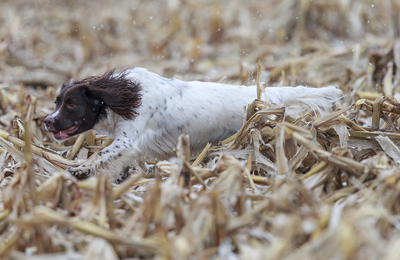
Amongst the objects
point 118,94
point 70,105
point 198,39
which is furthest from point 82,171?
point 198,39

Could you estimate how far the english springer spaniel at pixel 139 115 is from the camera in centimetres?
334

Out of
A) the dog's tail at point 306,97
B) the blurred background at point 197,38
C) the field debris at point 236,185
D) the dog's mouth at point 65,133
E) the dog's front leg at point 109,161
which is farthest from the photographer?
the blurred background at point 197,38

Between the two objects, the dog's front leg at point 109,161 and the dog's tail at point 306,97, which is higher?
the dog's tail at point 306,97

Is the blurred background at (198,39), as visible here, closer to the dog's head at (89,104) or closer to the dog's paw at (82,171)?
the dog's head at (89,104)

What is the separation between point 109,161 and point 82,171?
0.59 ft

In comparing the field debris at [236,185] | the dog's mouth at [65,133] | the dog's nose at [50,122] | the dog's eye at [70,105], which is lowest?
the field debris at [236,185]

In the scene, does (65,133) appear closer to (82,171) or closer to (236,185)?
(82,171)

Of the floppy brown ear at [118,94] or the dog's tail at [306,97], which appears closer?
the floppy brown ear at [118,94]

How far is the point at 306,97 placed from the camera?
12.4 feet

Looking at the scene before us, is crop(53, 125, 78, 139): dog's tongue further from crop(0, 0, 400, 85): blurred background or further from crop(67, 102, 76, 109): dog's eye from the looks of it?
crop(0, 0, 400, 85): blurred background

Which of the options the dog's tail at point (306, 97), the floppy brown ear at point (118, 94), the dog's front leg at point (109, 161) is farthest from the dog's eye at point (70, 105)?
the dog's tail at point (306, 97)

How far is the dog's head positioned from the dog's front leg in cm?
19

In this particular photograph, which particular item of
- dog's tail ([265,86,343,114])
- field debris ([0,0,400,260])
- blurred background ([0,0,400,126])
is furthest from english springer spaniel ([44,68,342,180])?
blurred background ([0,0,400,126])

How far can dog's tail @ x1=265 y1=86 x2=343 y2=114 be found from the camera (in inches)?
146
